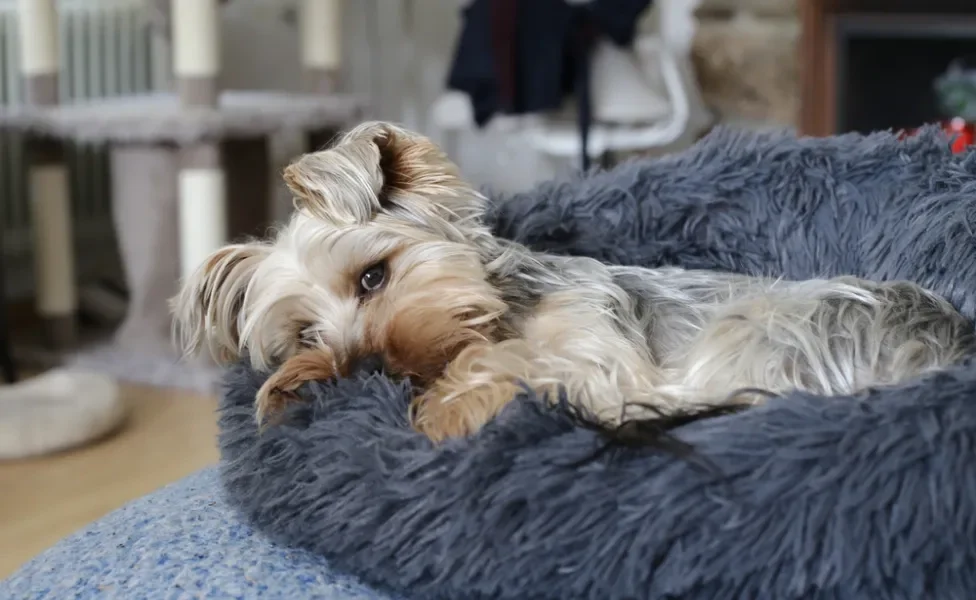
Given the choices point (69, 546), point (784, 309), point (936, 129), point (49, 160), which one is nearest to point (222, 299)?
point (69, 546)

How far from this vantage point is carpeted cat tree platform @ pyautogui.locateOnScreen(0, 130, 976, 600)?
917 mm

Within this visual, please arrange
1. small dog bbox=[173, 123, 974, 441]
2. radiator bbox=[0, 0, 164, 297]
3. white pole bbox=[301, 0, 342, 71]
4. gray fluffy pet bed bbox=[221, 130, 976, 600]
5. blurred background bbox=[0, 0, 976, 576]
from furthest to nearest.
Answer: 1. radiator bbox=[0, 0, 164, 297]
2. white pole bbox=[301, 0, 342, 71]
3. blurred background bbox=[0, 0, 976, 576]
4. small dog bbox=[173, 123, 974, 441]
5. gray fluffy pet bed bbox=[221, 130, 976, 600]

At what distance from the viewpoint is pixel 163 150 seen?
108 inches

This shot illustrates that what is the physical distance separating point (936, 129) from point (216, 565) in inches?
49.8

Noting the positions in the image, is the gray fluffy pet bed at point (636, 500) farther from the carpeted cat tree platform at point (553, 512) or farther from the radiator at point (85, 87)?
the radiator at point (85, 87)

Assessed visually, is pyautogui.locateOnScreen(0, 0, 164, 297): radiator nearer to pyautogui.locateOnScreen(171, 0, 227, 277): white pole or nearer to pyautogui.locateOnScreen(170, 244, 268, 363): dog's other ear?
pyautogui.locateOnScreen(171, 0, 227, 277): white pole

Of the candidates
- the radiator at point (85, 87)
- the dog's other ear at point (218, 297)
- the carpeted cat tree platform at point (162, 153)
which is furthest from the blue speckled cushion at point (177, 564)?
the radiator at point (85, 87)

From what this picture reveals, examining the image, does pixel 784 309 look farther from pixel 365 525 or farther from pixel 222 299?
pixel 222 299

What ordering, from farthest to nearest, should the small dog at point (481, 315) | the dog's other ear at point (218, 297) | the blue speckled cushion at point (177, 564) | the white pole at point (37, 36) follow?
1. the white pole at point (37, 36)
2. the dog's other ear at point (218, 297)
3. the small dog at point (481, 315)
4. the blue speckled cushion at point (177, 564)

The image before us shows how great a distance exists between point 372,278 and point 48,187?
1933mm

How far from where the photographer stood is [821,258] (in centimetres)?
165

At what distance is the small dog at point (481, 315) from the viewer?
1.20 meters

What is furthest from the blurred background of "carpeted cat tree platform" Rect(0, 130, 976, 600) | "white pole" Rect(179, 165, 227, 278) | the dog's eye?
the dog's eye

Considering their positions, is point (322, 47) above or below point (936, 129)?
above
